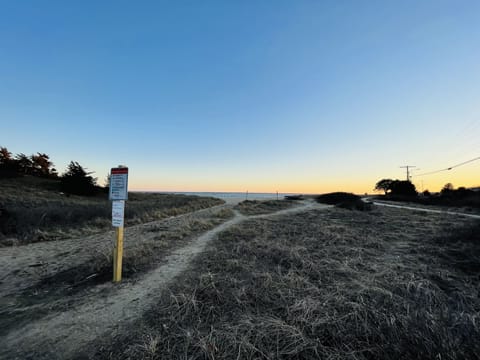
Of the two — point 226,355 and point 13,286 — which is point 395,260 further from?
point 13,286

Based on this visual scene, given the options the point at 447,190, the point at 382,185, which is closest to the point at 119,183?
the point at 447,190

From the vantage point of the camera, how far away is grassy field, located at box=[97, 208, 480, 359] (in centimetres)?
204

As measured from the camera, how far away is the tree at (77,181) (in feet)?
88.7

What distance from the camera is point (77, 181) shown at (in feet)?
90.7

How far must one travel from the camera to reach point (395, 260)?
521cm

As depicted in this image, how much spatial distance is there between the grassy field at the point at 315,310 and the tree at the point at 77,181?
3054 centimetres

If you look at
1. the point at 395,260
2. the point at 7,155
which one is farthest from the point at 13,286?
the point at 7,155

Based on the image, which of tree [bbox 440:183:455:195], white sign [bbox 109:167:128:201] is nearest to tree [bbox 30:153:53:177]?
white sign [bbox 109:167:128:201]

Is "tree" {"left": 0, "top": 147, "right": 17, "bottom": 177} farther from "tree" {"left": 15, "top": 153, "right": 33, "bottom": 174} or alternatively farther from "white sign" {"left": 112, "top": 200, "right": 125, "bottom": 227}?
"white sign" {"left": 112, "top": 200, "right": 125, "bottom": 227}

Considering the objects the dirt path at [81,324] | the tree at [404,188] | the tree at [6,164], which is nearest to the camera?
the dirt path at [81,324]

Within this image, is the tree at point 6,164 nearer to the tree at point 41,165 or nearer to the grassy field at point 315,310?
the tree at point 41,165

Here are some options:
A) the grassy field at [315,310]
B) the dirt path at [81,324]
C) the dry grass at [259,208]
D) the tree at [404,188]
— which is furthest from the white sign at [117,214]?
the tree at [404,188]

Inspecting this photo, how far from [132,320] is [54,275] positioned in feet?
10.4

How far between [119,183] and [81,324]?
225 cm
